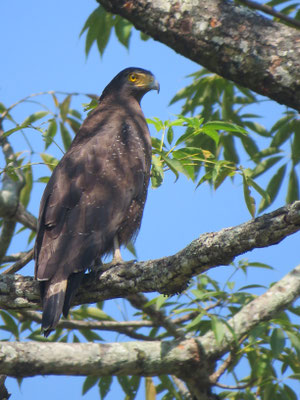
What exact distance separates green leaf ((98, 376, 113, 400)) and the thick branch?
0.90 metres

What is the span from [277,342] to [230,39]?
177cm

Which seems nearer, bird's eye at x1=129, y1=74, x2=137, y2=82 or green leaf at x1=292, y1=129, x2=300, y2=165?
green leaf at x1=292, y1=129, x2=300, y2=165

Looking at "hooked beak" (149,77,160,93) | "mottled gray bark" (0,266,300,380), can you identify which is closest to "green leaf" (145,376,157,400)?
"mottled gray bark" (0,266,300,380)

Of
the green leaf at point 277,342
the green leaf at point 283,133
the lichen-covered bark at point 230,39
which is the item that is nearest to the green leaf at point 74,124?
the green leaf at point 283,133

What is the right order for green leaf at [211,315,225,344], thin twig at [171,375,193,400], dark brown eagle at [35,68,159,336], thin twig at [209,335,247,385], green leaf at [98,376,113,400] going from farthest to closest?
green leaf at [98,376,113,400]
thin twig at [171,375,193,400]
thin twig at [209,335,247,385]
dark brown eagle at [35,68,159,336]
green leaf at [211,315,225,344]

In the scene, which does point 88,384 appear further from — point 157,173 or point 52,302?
point 157,173

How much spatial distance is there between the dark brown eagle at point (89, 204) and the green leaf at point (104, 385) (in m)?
0.86

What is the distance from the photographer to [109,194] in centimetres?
424

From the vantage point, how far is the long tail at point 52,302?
11.5ft

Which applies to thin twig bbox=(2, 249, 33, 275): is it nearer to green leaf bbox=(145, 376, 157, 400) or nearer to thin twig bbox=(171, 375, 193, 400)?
green leaf bbox=(145, 376, 157, 400)

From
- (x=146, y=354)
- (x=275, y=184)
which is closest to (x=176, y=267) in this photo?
(x=146, y=354)

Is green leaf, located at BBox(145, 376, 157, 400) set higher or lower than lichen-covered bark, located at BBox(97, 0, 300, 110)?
lower

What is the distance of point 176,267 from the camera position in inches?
123

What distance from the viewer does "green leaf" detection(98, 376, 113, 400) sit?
4.46 m
